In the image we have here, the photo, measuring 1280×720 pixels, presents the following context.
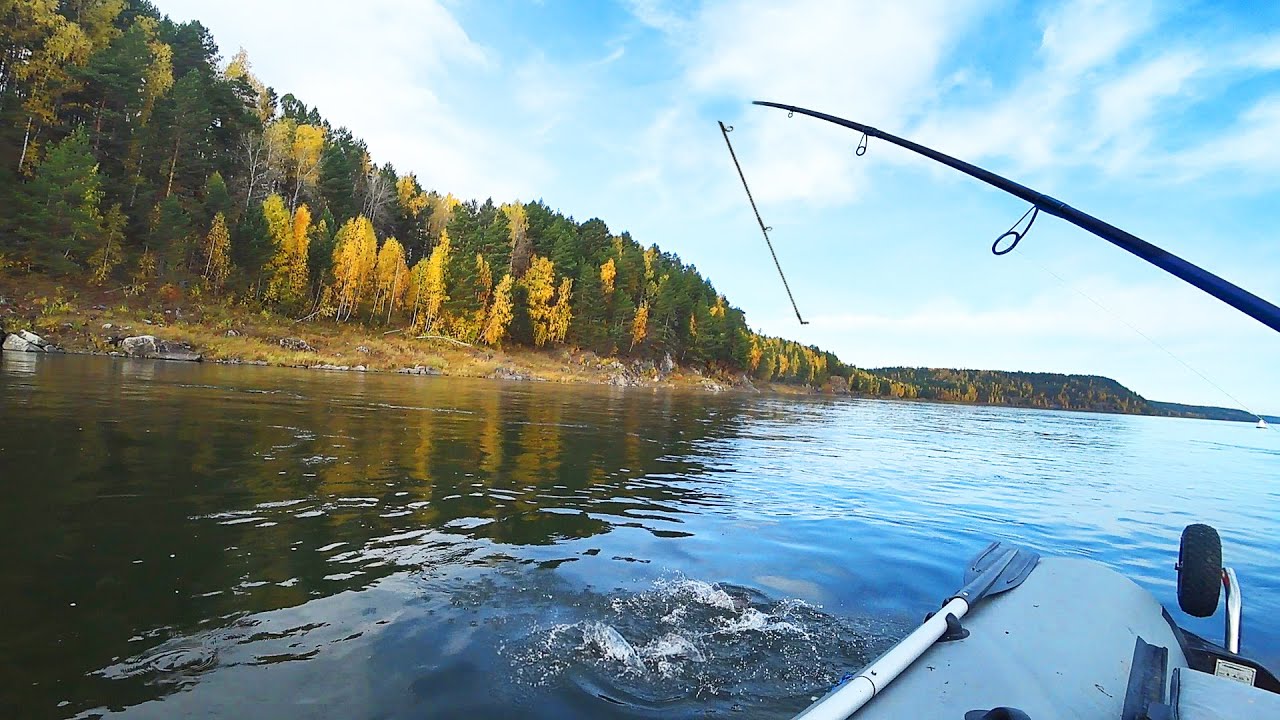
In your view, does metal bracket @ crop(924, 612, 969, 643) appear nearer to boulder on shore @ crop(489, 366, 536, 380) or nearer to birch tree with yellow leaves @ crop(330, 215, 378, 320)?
boulder on shore @ crop(489, 366, 536, 380)

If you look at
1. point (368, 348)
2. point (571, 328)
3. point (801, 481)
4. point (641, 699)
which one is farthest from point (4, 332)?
point (571, 328)

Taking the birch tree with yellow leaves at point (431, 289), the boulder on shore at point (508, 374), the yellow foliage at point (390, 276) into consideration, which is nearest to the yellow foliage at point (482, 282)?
the birch tree with yellow leaves at point (431, 289)

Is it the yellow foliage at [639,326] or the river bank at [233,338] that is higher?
the yellow foliage at [639,326]

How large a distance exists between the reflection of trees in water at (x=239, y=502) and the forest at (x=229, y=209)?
33611mm

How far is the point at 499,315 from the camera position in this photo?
2771 inches

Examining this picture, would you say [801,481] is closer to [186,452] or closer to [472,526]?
[472,526]

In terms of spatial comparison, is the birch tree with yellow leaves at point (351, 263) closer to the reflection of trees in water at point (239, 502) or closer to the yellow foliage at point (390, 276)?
the yellow foliage at point (390, 276)

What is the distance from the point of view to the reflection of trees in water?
4426 mm

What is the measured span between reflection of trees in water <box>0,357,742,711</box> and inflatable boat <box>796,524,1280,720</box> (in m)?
4.41

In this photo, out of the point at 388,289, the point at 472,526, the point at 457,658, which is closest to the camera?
the point at 457,658

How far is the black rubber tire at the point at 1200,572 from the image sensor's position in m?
4.43

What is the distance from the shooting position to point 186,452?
394 inches

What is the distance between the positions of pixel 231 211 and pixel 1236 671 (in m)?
65.5

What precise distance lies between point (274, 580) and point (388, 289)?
64.0m
